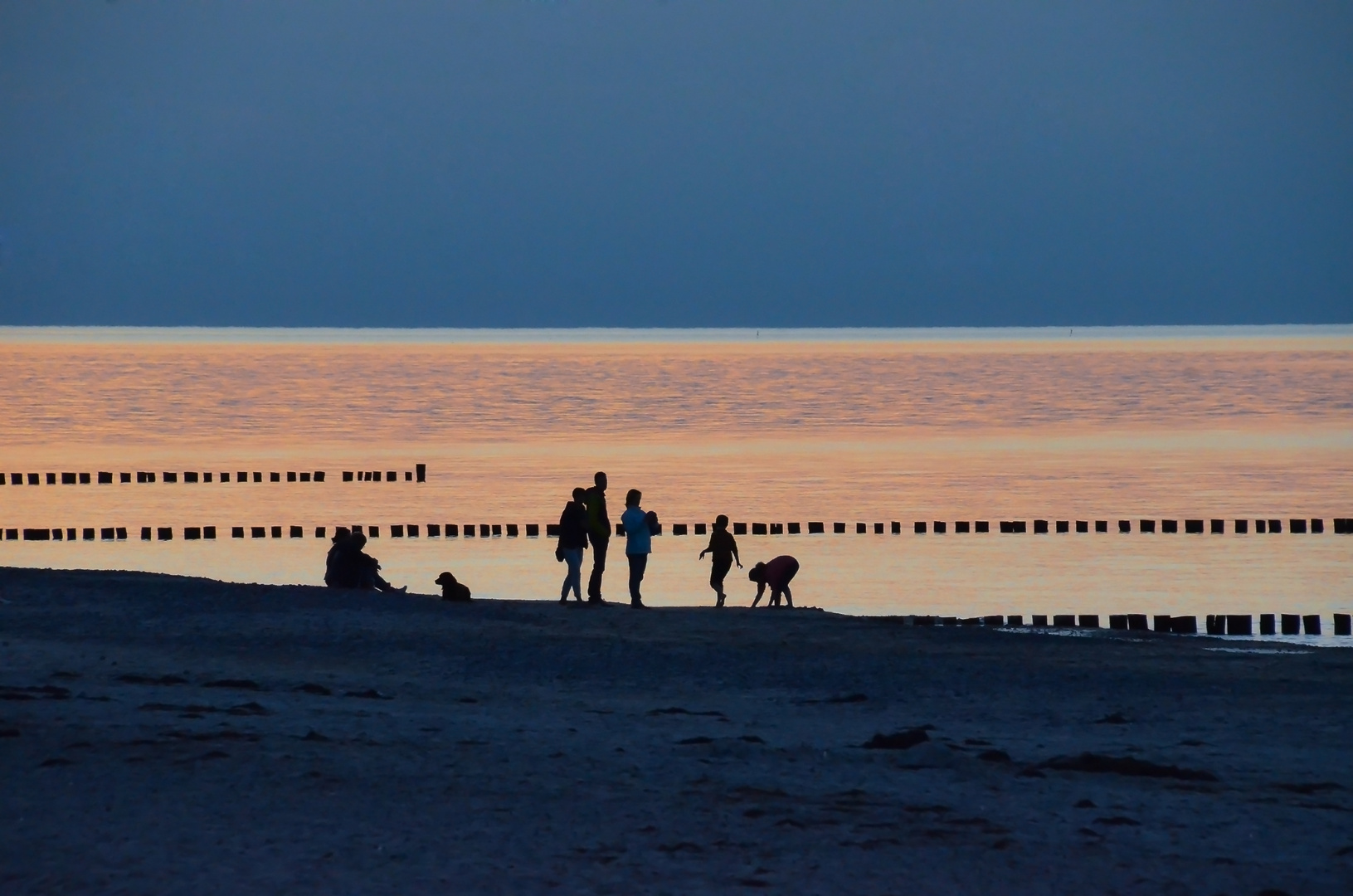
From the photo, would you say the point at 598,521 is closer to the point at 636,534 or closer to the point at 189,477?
the point at 636,534

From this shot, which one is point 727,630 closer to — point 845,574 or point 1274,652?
point 1274,652

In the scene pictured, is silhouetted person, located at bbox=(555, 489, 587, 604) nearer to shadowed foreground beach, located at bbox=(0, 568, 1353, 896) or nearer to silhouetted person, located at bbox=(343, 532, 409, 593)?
silhouetted person, located at bbox=(343, 532, 409, 593)

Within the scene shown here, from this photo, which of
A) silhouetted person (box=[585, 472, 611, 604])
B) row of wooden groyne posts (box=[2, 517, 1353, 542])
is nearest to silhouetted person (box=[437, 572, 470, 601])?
silhouetted person (box=[585, 472, 611, 604])

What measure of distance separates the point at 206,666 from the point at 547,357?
179985 millimetres

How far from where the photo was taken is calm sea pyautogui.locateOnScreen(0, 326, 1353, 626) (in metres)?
31.4

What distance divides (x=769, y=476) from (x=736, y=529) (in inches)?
549

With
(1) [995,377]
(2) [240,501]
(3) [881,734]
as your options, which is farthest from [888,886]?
(1) [995,377]

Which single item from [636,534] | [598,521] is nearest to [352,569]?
[598,521]

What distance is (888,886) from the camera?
9.23 meters

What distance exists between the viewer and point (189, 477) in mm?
50625

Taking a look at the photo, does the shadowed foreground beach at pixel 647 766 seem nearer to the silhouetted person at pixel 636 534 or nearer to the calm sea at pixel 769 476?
the silhouetted person at pixel 636 534

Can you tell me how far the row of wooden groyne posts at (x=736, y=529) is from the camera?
1479 inches

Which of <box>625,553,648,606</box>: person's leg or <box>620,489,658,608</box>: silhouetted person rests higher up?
<box>620,489,658,608</box>: silhouetted person

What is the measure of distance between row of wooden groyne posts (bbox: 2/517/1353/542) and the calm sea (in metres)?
0.42
